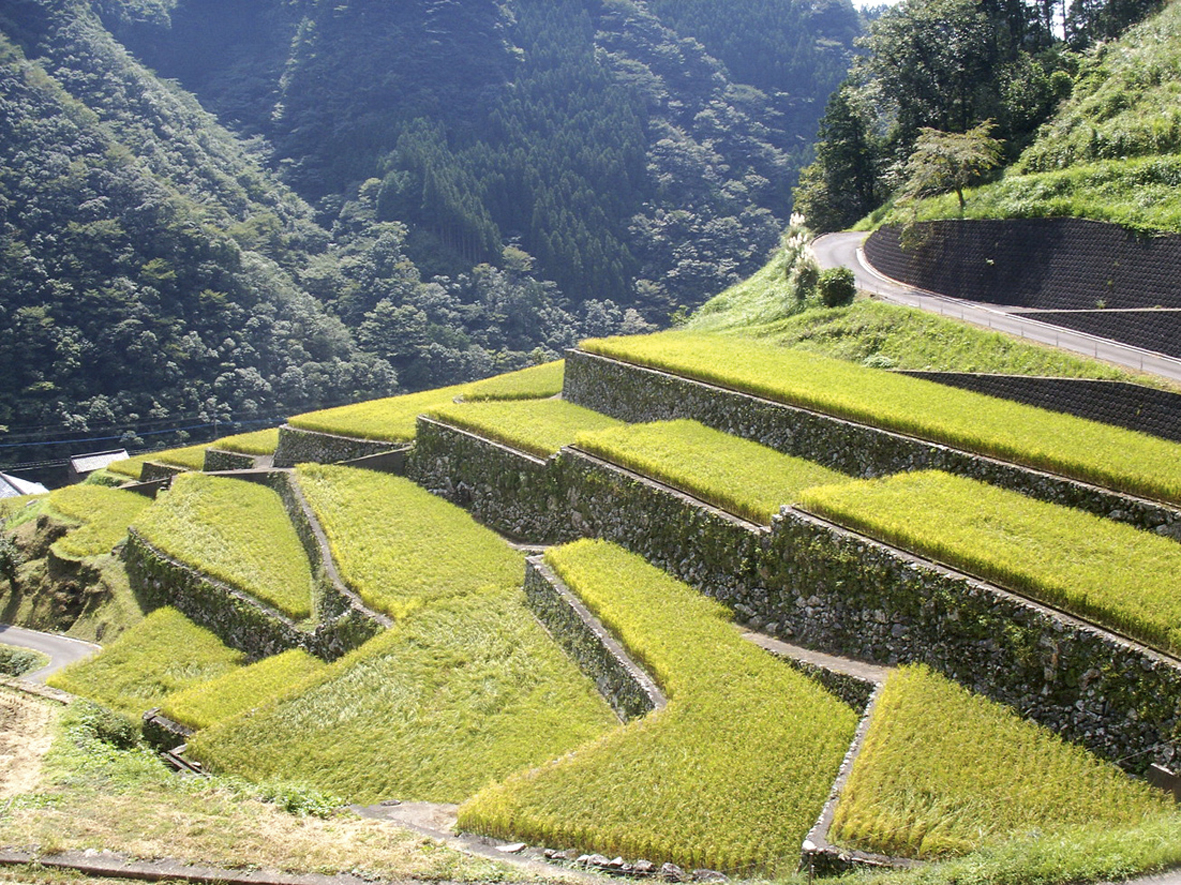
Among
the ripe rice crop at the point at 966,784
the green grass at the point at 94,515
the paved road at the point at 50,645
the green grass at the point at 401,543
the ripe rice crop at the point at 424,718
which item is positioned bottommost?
the paved road at the point at 50,645

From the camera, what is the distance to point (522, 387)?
27.0m

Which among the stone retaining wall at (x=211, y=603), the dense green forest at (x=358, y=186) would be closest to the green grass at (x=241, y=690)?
the stone retaining wall at (x=211, y=603)

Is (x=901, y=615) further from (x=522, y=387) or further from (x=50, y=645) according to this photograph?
(x=50, y=645)

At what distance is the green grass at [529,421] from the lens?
2000 centimetres

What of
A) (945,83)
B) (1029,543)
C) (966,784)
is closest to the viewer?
(966,784)

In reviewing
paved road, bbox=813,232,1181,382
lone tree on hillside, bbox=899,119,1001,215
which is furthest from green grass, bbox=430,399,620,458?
lone tree on hillside, bbox=899,119,1001,215

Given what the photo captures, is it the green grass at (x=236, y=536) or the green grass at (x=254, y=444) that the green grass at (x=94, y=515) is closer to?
the green grass at (x=236, y=536)

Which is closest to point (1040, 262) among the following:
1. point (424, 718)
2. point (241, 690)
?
point (424, 718)

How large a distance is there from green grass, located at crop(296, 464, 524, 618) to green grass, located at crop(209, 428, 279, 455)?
700 centimetres

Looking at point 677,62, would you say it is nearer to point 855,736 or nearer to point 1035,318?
point 1035,318

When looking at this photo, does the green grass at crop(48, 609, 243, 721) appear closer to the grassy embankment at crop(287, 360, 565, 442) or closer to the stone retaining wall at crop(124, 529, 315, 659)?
the stone retaining wall at crop(124, 529, 315, 659)

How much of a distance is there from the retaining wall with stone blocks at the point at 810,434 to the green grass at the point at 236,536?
317 inches

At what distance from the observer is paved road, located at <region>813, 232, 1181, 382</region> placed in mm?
16781

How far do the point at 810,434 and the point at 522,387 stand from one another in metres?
12.0
